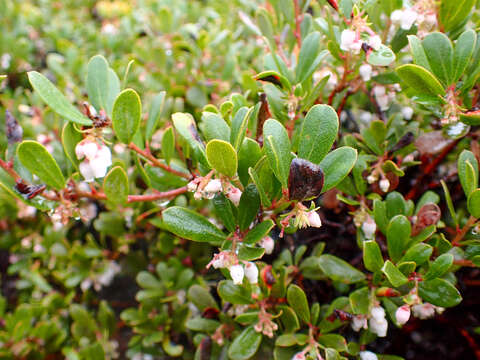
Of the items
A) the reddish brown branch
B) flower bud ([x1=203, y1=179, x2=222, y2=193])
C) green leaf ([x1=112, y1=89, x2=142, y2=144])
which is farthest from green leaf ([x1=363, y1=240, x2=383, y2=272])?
green leaf ([x1=112, y1=89, x2=142, y2=144])

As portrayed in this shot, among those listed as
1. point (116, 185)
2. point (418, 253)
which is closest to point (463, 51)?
point (418, 253)

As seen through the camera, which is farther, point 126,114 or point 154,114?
point 154,114

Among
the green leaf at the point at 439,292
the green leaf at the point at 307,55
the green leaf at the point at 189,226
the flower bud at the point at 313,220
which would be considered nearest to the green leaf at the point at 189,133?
the green leaf at the point at 189,226

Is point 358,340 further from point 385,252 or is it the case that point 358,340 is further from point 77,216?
point 77,216

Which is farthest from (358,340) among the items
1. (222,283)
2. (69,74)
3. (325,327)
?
(69,74)

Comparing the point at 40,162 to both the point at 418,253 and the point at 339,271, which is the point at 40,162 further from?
the point at 418,253

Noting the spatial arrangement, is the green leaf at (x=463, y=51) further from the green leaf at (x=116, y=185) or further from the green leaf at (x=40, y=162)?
the green leaf at (x=40, y=162)
